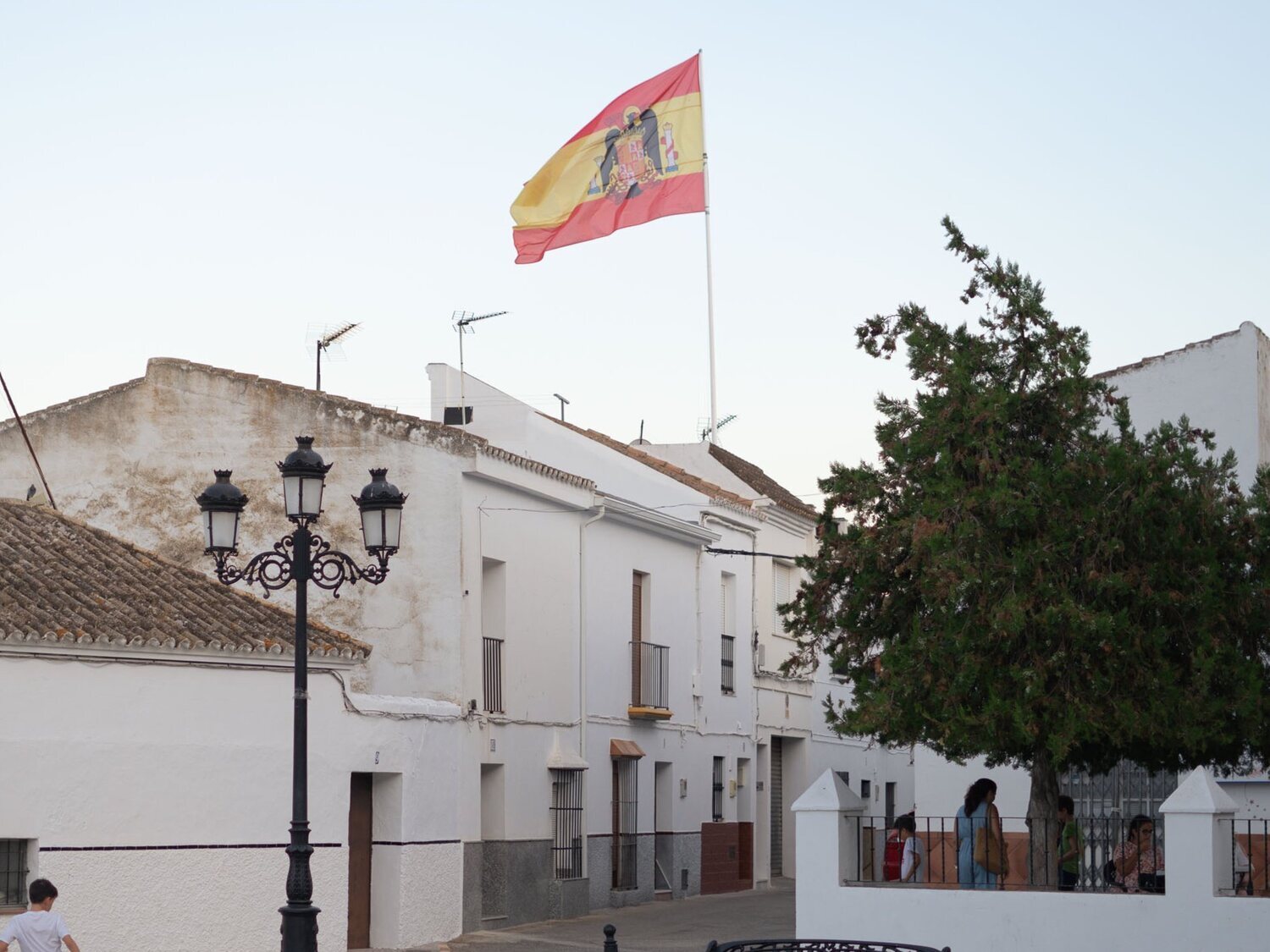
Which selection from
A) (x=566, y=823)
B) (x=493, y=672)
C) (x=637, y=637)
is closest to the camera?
(x=493, y=672)

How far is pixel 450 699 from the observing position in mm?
20719

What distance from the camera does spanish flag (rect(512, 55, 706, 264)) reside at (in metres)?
27.5

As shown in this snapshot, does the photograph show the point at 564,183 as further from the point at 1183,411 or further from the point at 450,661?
the point at 1183,411

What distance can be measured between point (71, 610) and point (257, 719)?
2.13 meters

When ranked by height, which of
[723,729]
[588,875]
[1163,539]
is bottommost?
[588,875]

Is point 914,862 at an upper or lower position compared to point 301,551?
lower

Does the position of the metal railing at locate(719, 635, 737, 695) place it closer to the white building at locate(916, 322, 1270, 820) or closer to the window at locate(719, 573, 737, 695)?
the window at locate(719, 573, 737, 695)

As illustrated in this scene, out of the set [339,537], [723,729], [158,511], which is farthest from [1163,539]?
[723,729]

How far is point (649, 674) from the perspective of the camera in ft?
85.8

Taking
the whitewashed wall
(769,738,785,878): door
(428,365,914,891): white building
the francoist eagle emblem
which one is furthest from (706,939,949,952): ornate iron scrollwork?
(769,738,785,878): door

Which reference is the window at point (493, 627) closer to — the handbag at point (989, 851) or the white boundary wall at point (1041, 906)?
the white boundary wall at point (1041, 906)

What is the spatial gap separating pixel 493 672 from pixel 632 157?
33.8ft

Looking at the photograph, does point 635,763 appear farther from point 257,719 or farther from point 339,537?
point 257,719

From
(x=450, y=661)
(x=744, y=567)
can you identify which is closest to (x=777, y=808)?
(x=744, y=567)
